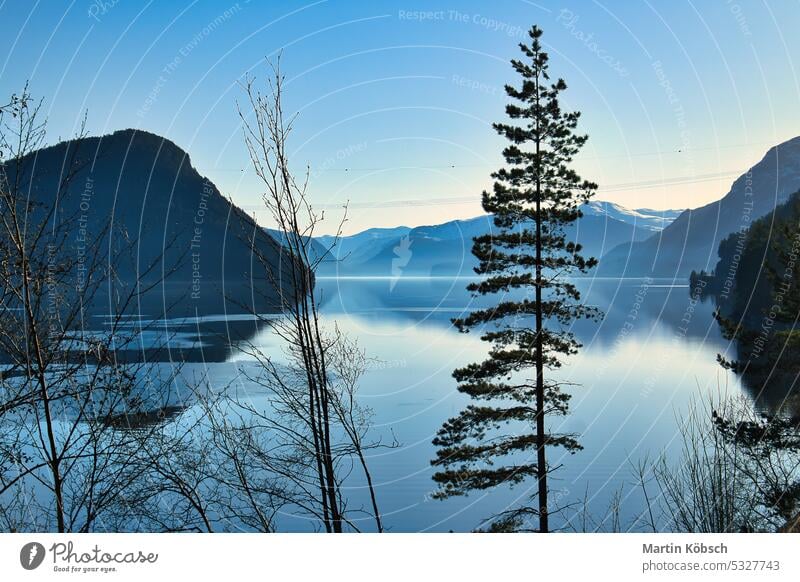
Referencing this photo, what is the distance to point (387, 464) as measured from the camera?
23125mm

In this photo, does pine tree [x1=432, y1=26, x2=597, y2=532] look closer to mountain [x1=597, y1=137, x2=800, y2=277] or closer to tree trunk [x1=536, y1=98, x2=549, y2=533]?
tree trunk [x1=536, y1=98, x2=549, y2=533]

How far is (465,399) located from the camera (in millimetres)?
32625

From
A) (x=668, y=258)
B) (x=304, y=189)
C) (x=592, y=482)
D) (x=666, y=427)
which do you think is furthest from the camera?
(x=668, y=258)

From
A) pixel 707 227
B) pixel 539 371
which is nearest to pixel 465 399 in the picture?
pixel 539 371

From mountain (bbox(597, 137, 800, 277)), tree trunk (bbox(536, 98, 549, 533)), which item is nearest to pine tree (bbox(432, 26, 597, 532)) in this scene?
tree trunk (bbox(536, 98, 549, 533))

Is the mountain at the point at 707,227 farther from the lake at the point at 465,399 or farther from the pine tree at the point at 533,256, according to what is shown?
the pine tree at the point at 533,256

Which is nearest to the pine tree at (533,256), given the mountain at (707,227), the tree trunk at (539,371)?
the tree trunk at (539,371)

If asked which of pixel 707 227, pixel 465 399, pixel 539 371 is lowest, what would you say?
pixel 465 399

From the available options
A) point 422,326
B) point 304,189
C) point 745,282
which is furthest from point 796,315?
point 422,326

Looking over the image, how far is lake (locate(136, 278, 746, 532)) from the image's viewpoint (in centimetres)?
2031

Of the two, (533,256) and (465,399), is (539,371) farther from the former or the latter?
(465,399)

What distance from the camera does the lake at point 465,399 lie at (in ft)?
66.6
